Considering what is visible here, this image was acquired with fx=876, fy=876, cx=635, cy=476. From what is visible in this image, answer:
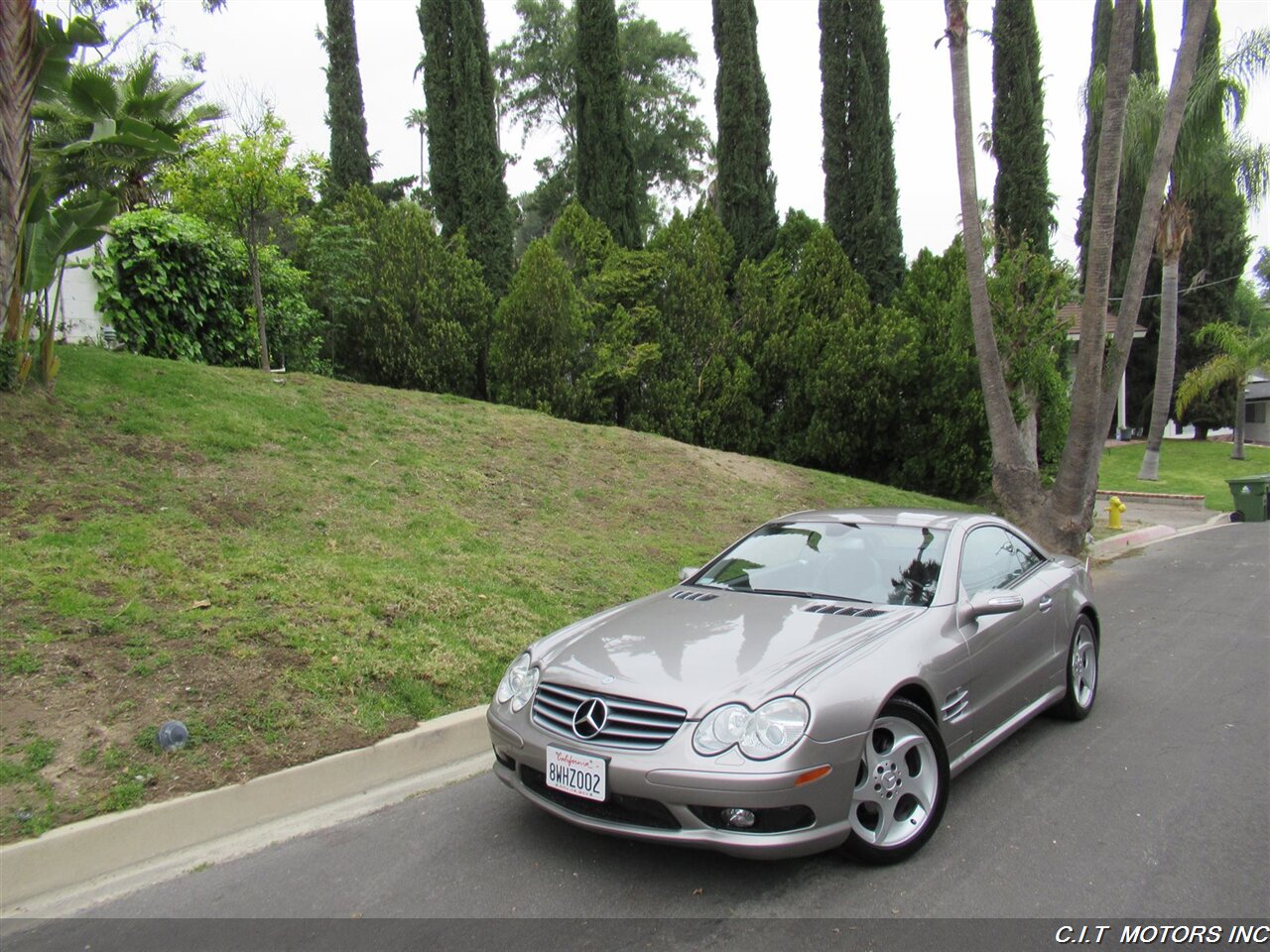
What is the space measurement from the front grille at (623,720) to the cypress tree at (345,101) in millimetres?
24586

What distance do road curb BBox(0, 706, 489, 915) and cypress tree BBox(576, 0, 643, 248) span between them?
51.5ft

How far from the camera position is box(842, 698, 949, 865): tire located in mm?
3617

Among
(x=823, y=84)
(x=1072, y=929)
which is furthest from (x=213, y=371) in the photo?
(x=823, y=84)

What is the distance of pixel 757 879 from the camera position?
3.57 meters

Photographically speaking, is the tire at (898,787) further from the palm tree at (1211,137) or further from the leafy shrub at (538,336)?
the palm tree at (1211,137)

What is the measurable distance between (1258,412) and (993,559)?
4976 centimetres

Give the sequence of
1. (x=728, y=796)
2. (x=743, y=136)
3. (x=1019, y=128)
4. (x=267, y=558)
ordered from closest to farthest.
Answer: (x=728, y=796)
(x=267, y=558)
(x=743, y=136)
(x=1019, y=128)

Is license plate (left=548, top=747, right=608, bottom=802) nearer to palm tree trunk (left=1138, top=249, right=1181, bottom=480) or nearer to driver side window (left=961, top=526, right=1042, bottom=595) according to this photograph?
driver side window (left=961, top=526, right=1042, bottom=595)

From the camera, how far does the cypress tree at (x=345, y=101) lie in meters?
25.5

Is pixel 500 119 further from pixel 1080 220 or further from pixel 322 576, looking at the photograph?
pixel 322 576

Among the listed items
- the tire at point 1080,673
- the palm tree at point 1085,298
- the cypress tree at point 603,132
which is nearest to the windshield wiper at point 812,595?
the tire at point 1080,673

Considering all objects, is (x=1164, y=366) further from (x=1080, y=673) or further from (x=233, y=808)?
(x=233, y=808)

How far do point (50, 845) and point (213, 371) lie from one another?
8040 mm

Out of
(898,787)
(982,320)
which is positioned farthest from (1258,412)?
(898,787)
